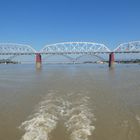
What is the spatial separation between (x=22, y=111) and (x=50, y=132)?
10.8 ft

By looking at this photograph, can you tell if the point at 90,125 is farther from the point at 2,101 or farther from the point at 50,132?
the point at 2,101

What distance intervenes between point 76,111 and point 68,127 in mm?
2216

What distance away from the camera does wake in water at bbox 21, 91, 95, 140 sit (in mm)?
7148

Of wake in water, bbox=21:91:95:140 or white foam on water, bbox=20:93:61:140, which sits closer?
white foam on water, bbox=20:93:61:140

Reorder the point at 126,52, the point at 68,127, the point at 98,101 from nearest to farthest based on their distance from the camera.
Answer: the point at 68,127 → the point at 98,101 → the point at 126,52

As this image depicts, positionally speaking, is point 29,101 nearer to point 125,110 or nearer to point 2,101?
point 2,101

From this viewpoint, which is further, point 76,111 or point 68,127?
point 76,111

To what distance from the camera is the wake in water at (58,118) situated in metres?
7.15

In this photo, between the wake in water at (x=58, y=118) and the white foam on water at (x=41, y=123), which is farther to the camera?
the wake in water at (x=58, y=118)

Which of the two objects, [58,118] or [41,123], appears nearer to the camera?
[41,123]

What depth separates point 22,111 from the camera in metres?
10.3

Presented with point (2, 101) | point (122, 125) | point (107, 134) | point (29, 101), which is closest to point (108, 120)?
point (122, 125)

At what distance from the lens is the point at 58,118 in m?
9.00

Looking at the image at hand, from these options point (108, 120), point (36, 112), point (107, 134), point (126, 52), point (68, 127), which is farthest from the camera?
point (126, 52)
